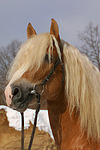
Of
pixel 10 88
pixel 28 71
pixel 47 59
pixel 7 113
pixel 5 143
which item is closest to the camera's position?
pixel 10 88

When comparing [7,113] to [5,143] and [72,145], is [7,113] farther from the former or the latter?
[72,145]

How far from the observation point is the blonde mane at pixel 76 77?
1.66m

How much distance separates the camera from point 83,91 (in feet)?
5.50

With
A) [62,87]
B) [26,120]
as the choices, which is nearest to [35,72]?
[62,87]

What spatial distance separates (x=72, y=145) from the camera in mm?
1626

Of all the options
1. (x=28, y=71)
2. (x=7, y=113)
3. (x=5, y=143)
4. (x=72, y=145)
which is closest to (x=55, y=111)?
(x=72, y=145)

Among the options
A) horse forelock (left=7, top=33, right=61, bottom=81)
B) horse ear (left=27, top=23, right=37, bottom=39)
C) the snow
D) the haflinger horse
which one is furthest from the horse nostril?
the snow

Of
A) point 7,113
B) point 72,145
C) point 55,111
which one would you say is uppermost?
point 55,111

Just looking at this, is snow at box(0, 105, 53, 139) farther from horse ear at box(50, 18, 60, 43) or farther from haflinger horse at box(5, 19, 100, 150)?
horse ear at box(50, 18, 60, 43)

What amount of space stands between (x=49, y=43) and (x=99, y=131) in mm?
1024

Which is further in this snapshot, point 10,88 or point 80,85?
point 80,85

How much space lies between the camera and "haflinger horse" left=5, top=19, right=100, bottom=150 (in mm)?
1611

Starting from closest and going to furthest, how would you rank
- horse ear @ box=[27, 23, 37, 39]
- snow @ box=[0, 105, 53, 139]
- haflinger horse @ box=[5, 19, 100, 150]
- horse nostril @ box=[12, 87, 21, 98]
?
horse nostril @ box=[12, 87, 21, 98] → haflinger horse @ box=[5, 19, 100, 150] → horse ear @ box=[27, 23, 37, 39] → snow @ box=[0, 105, 53, 139]

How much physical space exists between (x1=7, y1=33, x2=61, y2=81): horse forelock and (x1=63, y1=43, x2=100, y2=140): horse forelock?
0.67ft
